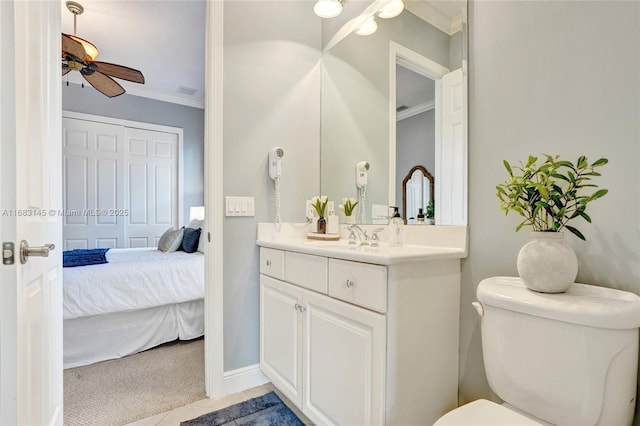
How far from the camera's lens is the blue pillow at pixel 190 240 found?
10.2 ft

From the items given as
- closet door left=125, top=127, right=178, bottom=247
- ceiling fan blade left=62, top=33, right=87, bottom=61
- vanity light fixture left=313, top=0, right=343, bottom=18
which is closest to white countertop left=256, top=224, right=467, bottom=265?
vanity light fixture left=313, top=0, right=343, bottom=18

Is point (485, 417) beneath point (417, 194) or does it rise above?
beneath

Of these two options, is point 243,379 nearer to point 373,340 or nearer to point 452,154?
point 373,340

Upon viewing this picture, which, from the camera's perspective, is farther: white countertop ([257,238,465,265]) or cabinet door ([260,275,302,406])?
cabinet door ([260,275,302,406])

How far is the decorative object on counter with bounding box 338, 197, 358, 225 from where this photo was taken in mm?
2041

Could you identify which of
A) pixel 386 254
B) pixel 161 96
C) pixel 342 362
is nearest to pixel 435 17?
pixel 386 254

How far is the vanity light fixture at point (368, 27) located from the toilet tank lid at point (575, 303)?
5.23 ft

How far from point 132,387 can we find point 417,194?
6.59ft

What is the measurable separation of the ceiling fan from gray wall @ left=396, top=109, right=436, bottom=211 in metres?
2.42

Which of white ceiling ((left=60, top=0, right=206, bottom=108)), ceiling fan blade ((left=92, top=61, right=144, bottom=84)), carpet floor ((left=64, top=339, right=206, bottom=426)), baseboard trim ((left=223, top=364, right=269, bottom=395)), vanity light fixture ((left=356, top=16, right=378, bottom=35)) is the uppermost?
white ceiling ((left=60, top=0, right=206, bottom=108))

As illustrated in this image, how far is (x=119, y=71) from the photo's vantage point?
279 cm

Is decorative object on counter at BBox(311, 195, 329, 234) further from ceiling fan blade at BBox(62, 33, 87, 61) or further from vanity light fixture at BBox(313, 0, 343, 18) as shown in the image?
ceiling fan blade at BBox(62, 33, 87, 61)

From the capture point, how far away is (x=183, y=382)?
197 cm

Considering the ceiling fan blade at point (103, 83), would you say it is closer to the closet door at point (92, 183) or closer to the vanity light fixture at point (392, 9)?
the closet door at point (92, 183)
